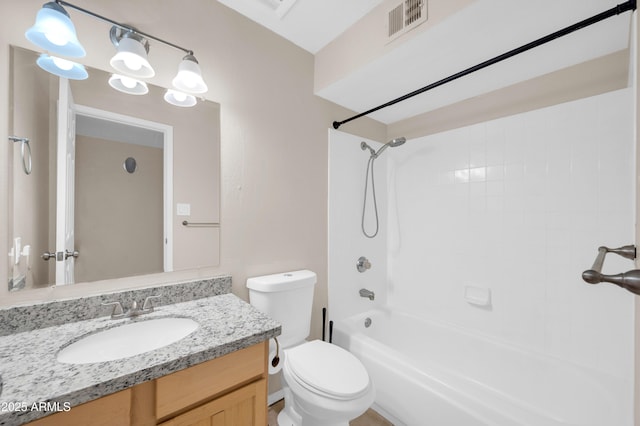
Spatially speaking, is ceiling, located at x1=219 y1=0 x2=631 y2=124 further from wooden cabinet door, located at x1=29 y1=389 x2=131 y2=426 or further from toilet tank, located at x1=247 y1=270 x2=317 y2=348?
wooden cabinet door, located at x1=29 y1=389 x2=131 y2=426

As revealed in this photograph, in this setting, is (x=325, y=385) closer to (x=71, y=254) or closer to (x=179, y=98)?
(x=71, y=254)

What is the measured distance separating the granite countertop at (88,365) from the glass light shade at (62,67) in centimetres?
100

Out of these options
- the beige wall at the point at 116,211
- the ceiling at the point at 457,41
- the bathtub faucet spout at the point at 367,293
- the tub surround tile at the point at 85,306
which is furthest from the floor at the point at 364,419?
the ceiling at the point at 457,41

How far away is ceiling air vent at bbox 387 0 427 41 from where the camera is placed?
1228 mm

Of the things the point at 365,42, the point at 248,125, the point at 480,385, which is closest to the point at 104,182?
the point at 248,125

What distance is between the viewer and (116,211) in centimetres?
113

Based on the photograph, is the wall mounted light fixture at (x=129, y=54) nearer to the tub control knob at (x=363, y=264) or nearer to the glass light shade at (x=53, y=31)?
the glass light shade at (x=53, y=31)

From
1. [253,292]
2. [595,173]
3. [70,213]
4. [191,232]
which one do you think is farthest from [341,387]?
[595,173]

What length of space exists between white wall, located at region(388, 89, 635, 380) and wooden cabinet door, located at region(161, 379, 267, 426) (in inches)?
64.8

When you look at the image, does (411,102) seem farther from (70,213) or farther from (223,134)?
(70,213)

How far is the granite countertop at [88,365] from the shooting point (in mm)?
585

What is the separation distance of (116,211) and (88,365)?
0.67 metres

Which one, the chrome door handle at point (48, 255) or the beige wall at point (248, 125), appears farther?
the beige wall at point (248, 125)

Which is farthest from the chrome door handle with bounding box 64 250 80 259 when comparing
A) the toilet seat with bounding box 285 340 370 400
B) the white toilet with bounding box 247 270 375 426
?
the toilet seat with bounding box 285 340 370 400
